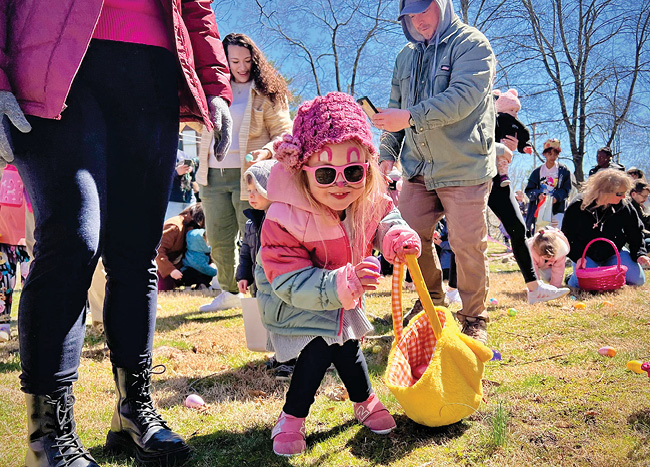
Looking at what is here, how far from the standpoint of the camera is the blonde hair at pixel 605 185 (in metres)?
5.25

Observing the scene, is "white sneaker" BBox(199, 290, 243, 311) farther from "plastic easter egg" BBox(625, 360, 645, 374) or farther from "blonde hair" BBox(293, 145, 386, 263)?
"plastic easter egg" BBox(625, 360, 645, 374)

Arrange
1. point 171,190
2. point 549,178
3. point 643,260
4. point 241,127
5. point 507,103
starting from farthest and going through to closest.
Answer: point 549,178
point 643,260
point 507,103
point 241,127
point 171,190

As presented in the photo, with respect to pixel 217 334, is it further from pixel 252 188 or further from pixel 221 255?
pixel 252 188

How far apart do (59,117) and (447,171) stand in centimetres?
209

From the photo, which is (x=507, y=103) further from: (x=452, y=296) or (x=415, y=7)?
(x=415, y=7)

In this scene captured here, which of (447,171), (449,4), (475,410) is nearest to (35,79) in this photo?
(475,410)

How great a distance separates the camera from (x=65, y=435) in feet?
5.08

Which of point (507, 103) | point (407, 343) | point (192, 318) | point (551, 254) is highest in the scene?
point (507, 103)

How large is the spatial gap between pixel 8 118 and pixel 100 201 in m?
0.34

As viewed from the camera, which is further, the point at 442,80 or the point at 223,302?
the point at 223,302

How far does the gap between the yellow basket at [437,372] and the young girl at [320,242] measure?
15cm

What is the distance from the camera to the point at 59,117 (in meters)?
1.47

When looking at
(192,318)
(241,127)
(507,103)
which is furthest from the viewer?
(507,103)

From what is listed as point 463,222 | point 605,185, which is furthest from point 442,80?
point 605,185
